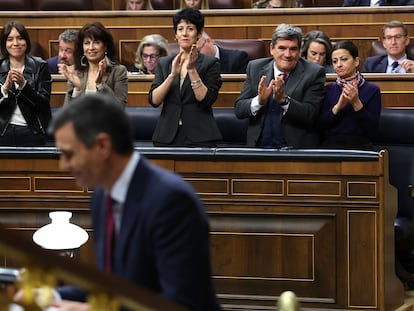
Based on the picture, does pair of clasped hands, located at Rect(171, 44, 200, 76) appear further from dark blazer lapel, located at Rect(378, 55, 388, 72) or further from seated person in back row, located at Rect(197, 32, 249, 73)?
dark blazer lapel, located at Rect(378, 55, 388, 72)

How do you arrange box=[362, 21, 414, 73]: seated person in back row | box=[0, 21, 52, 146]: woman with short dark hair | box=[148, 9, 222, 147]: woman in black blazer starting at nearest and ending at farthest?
1. box=[148, 9, 222, 147]: woman in black blazer
2. box=[0, 21, 52, 146]: woman with short dark hair
3. box=[362, 21, 414, 73]: seated person in back row

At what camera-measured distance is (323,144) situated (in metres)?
4.28

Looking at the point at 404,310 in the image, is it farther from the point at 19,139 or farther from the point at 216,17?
the point at 216,17

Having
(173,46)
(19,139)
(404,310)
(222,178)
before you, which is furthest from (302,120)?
(173,46)

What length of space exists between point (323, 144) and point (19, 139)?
127cm

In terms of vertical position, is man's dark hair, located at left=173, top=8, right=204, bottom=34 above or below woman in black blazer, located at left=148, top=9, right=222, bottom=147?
above

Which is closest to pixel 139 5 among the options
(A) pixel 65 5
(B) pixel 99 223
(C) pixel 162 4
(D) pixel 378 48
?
(C) pixel 162 4

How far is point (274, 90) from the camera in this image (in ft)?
13.3

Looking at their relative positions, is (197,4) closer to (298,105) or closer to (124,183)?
(298,105)

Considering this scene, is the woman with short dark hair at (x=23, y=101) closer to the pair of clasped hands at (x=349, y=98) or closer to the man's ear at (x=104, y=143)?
the pair of clasped hands at (x=349, y=98)

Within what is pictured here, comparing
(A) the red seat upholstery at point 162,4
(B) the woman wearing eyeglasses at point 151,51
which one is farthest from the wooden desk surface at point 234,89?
(A) the red seat upholstery at point 162,4

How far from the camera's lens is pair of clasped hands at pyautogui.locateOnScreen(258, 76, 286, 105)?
158 inches

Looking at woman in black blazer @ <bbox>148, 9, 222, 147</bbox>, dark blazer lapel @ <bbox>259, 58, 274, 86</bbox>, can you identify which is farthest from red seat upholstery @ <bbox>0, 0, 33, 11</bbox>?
dark blazer lapel @ <bbox>259, 58, 274, 86</bbox>

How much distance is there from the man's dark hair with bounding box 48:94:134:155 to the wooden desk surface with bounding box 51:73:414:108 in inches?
123
